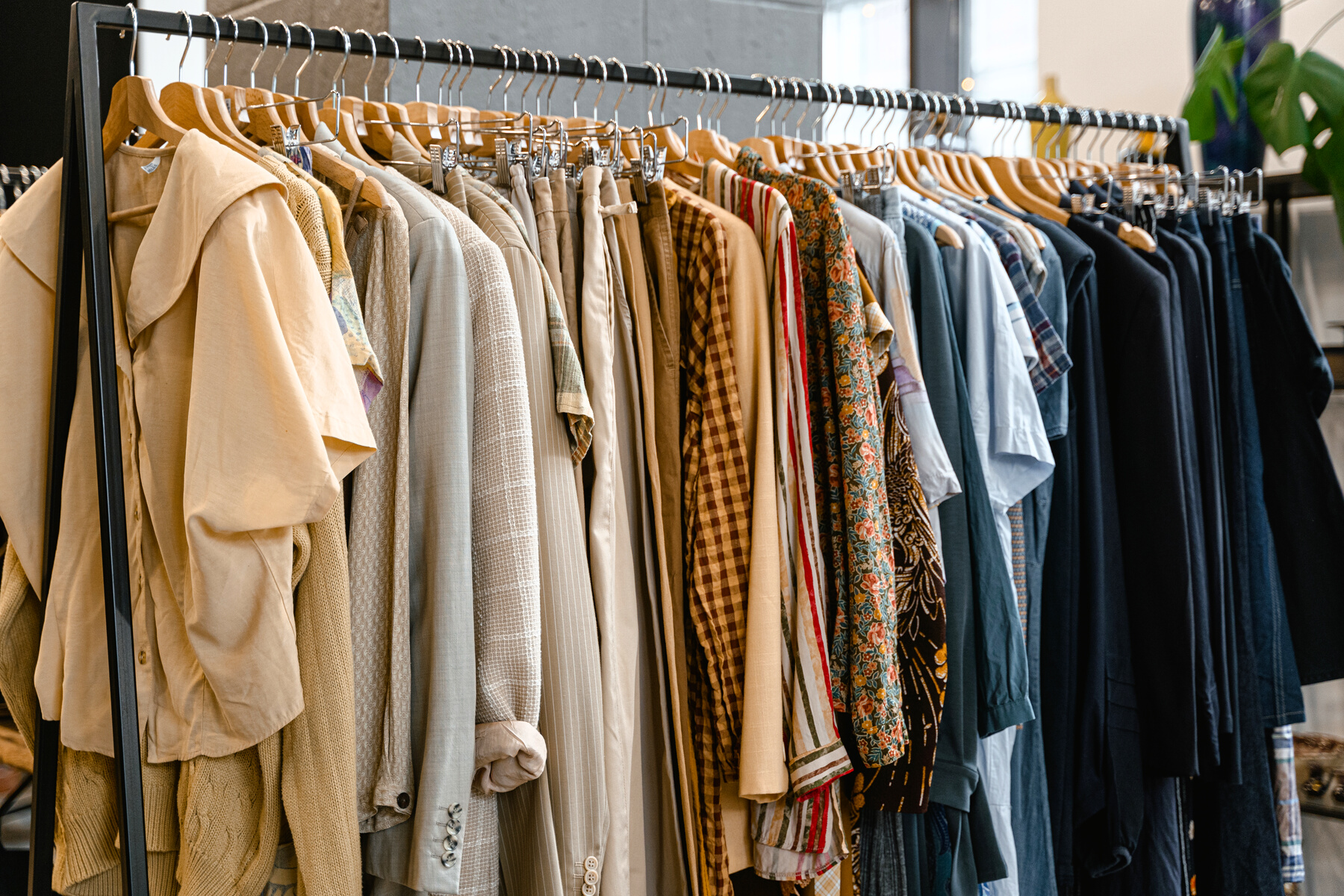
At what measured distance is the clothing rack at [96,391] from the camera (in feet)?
3.22

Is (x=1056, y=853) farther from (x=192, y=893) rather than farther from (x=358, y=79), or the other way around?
(x=358, y=79)

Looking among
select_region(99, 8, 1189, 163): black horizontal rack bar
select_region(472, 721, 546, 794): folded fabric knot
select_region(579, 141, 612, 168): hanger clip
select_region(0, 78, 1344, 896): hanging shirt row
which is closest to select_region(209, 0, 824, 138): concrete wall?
select_region(99, 8, 1189, 163): black horizontal rack bar

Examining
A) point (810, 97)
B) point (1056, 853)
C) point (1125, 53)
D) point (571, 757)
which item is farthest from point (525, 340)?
point (1125, 53)

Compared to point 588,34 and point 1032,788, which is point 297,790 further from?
point 588,34

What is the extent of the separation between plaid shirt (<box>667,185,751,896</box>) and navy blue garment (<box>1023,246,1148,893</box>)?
1.86ft

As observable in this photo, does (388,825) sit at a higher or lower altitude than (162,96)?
lower

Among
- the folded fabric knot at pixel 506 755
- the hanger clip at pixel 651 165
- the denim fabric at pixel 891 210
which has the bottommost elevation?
the folded fabric knot at pixel 506 755

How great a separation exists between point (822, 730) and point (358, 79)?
1.34 meters

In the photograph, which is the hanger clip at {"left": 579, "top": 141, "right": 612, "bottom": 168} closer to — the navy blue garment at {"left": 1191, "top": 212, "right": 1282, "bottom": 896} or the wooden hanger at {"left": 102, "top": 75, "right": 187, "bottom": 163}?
the wooden hanger at {"left": 102, "top": 75, "right": 187, "bottom": 163}

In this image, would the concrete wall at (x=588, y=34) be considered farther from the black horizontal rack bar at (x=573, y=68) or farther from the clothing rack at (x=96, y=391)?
the clothing rack at (x=96, y=391)

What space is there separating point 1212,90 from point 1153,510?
3.86 feet

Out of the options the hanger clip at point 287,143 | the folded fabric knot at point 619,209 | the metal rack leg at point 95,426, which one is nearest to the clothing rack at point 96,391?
the metal rack leg at point 95,426

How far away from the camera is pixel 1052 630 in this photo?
1.61m

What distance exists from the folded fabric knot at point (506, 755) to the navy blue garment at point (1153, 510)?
0.90 meters
